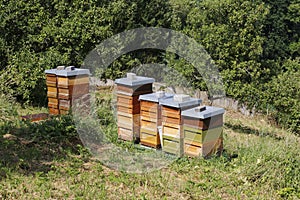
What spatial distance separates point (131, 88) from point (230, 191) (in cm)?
257

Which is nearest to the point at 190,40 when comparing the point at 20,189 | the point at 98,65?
the point at 98,65

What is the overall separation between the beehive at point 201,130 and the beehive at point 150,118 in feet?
1.96

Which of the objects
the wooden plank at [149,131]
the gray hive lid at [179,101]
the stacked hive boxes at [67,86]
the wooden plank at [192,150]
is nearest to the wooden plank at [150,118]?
the wooden plank at [149,131]

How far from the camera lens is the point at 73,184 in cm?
505

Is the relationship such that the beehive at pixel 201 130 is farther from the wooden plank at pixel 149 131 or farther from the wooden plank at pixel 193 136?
the wooden plank at pixel 149 131

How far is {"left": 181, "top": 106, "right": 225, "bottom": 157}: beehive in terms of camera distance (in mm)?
5902

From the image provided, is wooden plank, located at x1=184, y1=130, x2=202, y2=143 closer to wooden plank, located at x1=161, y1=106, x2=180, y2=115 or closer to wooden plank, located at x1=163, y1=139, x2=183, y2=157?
wooden plank, located at x1=163, y1=139, x2=183, y2=157

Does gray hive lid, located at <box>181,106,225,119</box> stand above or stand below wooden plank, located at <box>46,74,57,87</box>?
below

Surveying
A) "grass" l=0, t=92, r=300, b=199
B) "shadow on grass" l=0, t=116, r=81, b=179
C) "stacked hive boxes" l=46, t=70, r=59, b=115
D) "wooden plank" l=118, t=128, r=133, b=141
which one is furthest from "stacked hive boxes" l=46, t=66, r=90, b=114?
"grass" l=0, t=92, r=300, b=199

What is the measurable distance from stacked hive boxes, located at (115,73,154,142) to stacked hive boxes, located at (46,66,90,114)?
149cm

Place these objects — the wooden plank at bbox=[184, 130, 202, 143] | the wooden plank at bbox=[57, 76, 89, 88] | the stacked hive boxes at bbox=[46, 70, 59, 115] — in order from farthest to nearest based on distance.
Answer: the stacked hive boxes at bbox=[46, 70, 59, 115] < the wooden plank at bbox=[57, 76, 89, 88] < the wooden plank at bbox=[184, 130, 202, 143]

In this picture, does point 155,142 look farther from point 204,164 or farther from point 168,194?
point 168,194

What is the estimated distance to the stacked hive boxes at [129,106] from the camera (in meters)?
6.89

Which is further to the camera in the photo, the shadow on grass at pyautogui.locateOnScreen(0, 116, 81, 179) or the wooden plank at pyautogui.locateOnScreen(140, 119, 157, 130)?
the wooden plank at pyautogui.locateOnScreen(140, 119, 157, 130)
